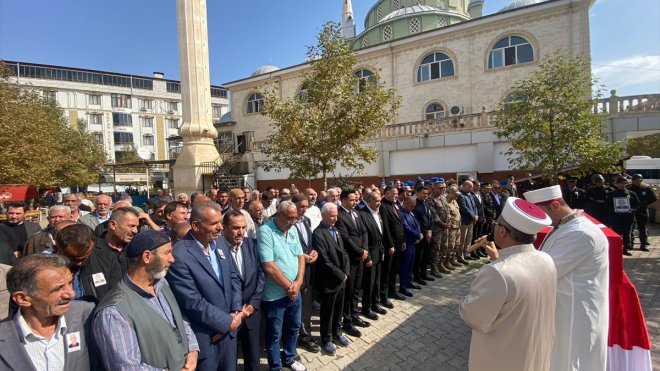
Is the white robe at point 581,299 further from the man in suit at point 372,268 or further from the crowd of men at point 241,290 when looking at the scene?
the man in suit at point 372,268

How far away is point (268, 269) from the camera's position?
3.55 metres

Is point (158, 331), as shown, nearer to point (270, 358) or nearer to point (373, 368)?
point (270, 358)

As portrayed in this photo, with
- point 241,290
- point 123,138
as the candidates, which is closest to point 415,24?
point 241,290

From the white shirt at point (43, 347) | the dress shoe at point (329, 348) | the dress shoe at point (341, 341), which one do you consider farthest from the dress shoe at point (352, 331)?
the white shirt at point (43, 347)

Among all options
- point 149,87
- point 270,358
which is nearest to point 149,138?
point 149,87

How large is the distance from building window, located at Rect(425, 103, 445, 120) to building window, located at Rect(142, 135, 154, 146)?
167 feet

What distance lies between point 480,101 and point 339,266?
20120 millimetres

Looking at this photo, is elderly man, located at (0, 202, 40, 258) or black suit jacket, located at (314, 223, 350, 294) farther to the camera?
elderly man, located at (0, 202, 40, 258)

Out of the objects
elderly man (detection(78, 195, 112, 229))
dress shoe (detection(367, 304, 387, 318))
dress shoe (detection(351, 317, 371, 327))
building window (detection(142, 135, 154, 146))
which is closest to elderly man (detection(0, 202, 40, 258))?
elderly man (detection(78, 195, 112, 229))

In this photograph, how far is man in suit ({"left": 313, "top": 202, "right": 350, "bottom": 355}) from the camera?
13.8ft

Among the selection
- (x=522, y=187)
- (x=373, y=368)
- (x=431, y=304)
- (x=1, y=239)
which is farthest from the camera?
(x=522, y=187)

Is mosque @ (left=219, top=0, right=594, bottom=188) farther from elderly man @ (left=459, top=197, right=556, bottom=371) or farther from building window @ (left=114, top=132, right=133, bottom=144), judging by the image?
building window @ (left=114, top=132, right=133, bottom=144)

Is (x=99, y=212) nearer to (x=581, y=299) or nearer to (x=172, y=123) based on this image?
(x=581, y=299)

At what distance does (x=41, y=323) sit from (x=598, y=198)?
1136cm
